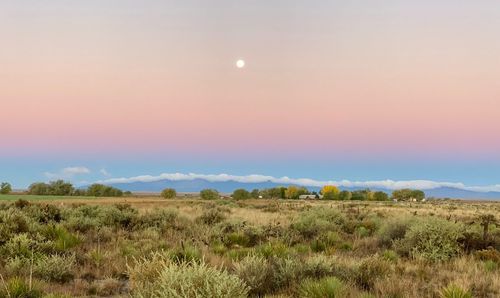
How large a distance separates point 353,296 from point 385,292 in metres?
0.88

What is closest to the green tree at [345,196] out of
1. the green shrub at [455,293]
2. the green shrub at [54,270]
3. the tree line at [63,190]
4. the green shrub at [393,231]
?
the tree line at [63,190]

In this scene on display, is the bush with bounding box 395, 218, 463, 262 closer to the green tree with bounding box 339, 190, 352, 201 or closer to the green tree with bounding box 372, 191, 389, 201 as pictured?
the green tree with bounding box 339, 190, 352, 201

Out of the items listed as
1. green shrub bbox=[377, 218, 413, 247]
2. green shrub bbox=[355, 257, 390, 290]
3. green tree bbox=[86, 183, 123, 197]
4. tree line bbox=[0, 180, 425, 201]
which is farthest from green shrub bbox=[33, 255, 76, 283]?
green tree bbox=[86, 183, 123, 197]

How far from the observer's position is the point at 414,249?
37.7ft

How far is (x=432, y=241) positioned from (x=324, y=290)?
708cm

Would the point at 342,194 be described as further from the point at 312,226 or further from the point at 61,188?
the point at 312,226

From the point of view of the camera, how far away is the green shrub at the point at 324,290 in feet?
20.4

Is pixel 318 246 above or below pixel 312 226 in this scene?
below

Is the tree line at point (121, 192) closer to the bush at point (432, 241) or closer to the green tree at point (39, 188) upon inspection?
the green tree at point (39, 188)

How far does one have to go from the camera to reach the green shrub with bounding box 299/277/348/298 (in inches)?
244

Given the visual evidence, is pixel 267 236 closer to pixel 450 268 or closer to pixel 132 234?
pixel 132 234

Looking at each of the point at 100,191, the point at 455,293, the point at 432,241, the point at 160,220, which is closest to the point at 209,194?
the point at 100,191

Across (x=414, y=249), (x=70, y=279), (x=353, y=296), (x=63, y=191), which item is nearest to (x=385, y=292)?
(x=353, y=296)

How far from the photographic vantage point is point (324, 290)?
628 cm
